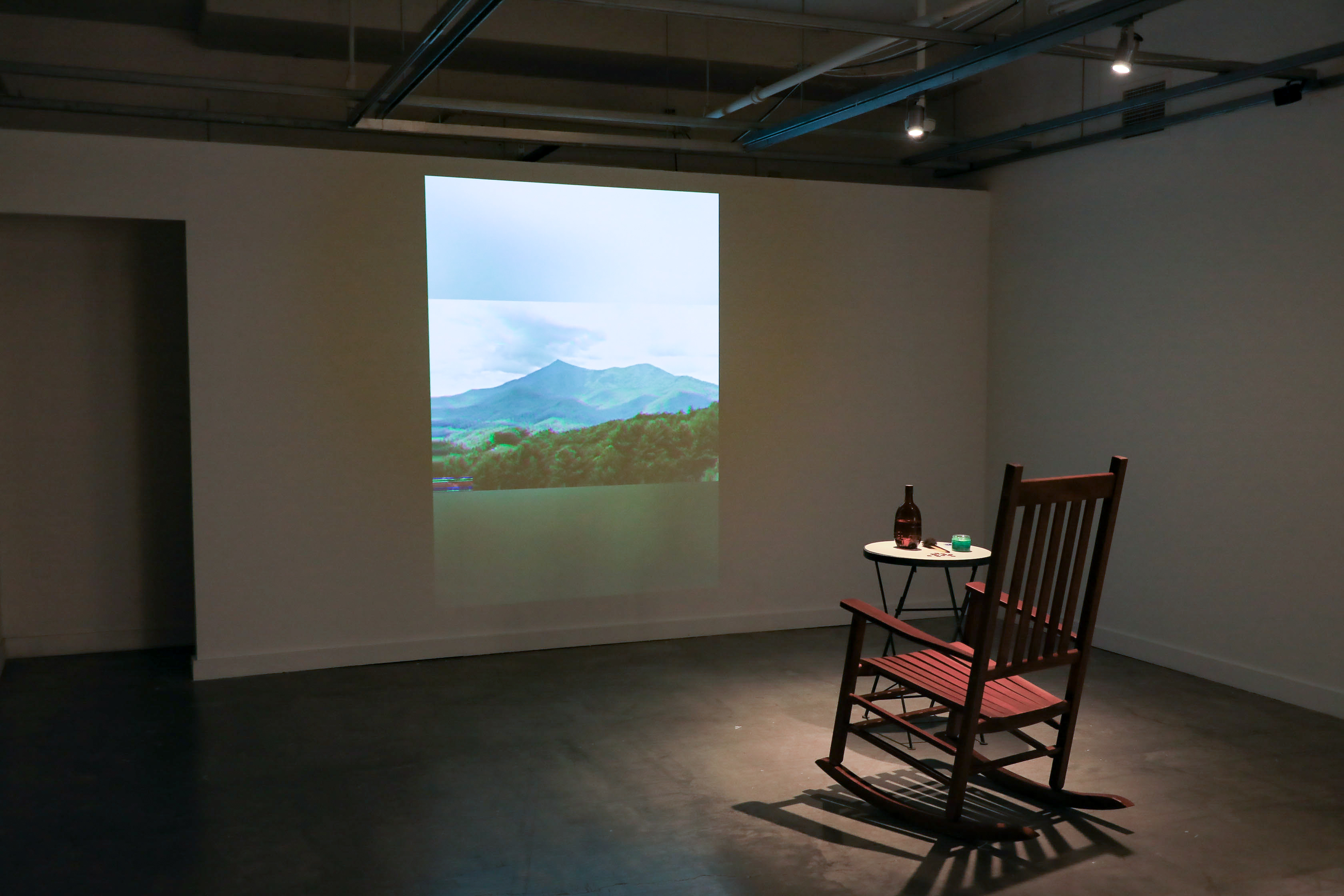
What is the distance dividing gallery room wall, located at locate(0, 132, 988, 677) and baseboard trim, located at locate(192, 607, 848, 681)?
0.01 m

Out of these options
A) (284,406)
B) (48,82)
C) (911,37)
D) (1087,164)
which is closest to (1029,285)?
(1087,164)

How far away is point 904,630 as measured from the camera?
3445mm

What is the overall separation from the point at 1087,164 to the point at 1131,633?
2626 mm

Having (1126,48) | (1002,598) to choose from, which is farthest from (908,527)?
(1126,48)

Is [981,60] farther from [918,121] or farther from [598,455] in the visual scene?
[598,455]

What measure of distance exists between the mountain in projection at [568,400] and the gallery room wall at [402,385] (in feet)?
0.61

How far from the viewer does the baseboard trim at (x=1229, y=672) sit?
4.59 m

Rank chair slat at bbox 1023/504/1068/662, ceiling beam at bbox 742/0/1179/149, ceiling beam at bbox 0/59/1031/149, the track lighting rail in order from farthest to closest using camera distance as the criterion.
Result: ceiling beam at bbox 0/59/1031/149 < the track lighting rail < ceiling beam at bbox 742/0/1179/149 < chair slat at bbox 1023/504/1068/662

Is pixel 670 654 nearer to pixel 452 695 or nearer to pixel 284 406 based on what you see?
pixel 452 695

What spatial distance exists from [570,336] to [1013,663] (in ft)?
10.6

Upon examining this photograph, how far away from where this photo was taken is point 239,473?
522cm

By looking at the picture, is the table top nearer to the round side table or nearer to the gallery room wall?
the round side table

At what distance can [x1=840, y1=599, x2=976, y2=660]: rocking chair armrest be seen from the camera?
3.40 metres

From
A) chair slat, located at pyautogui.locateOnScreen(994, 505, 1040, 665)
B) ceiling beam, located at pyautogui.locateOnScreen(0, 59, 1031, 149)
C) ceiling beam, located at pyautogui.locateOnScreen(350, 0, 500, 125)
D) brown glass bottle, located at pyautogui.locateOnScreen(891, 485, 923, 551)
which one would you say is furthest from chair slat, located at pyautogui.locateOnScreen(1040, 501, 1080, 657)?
ceiling beam, located at pyautogui.locateOnScreen(0, 59, 1031, 149)
